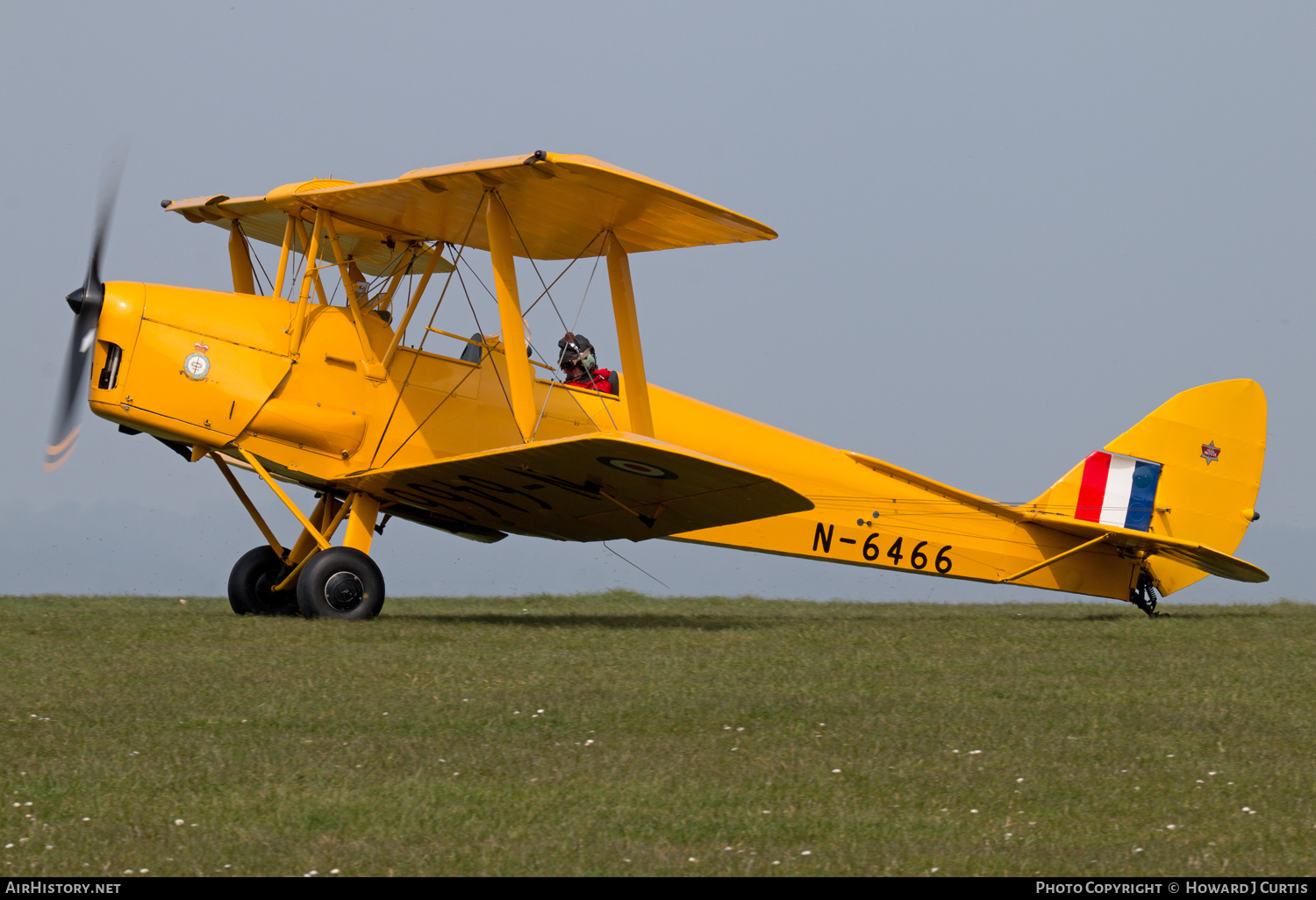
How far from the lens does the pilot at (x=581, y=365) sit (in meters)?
11.3

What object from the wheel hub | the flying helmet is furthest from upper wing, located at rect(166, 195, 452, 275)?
the wheel hub

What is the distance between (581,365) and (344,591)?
9.43ft

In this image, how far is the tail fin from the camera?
13.0 metres

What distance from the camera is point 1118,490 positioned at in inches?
516

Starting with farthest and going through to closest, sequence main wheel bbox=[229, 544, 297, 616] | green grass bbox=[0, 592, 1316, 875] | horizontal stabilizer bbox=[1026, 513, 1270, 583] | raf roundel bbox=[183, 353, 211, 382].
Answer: horizontal stabilizer bbox=[1026, 513, 1270, 583], main wheel bbox=[229, 544, 297, 616], raf roundel bbox=[183, 353, 211, 382], green grass bbox=[0, 592, 1316, 875]

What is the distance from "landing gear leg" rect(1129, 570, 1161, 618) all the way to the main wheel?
8283 mm

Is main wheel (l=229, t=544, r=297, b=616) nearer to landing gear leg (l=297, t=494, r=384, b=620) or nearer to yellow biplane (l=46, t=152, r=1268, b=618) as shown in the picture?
yellow biplane (l=46, t=152, r=1268, b=618)

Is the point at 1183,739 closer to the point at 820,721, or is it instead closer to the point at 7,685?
the point at 820,721

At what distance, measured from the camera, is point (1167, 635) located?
10.6 meters

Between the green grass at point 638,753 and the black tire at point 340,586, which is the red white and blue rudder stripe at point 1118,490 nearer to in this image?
the green grass at point 638,753

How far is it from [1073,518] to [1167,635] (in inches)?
103

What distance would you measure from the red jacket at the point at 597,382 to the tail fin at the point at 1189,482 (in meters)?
4.63

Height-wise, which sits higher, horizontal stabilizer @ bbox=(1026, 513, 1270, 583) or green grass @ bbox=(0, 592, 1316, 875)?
horizontal stabilizer @ bbox=(1026, 513, 1270, 583)

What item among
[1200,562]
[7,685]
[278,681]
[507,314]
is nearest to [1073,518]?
[1200,562]
